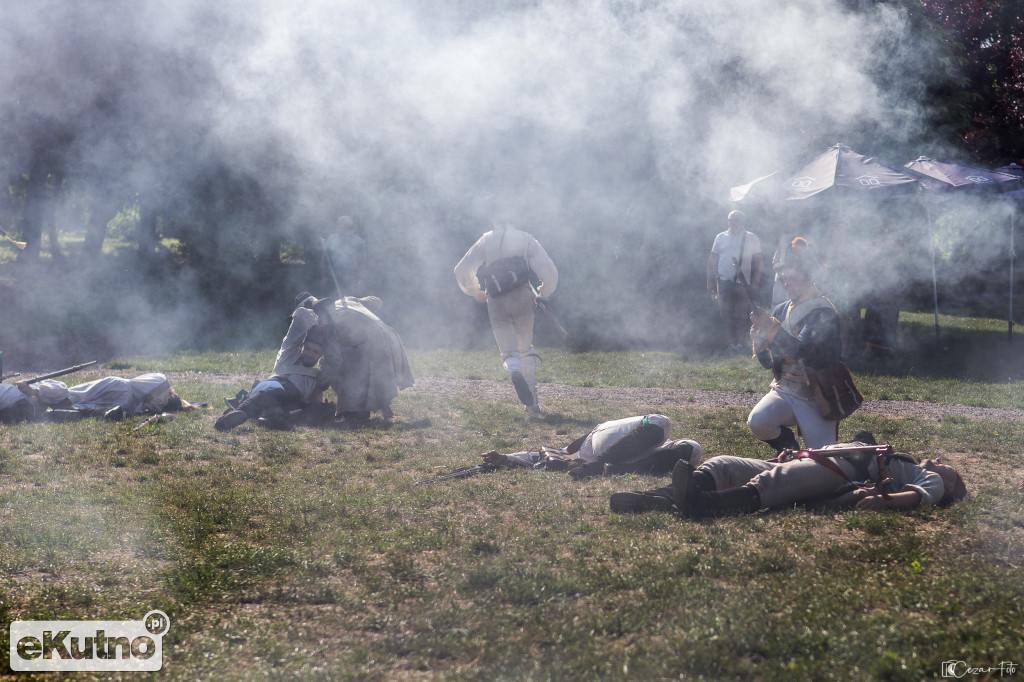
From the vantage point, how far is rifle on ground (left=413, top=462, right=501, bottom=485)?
5.32 metres

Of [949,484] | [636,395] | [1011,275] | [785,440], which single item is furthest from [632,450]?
[1011,275]

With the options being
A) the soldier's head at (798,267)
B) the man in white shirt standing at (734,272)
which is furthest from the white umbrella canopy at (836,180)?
the soldier's head at (798,267)

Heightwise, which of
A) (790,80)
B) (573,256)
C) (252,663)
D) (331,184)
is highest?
A: (790,80)

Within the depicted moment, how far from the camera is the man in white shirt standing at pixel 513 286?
7477mm

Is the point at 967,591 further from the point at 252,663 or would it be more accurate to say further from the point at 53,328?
the point at 53,328

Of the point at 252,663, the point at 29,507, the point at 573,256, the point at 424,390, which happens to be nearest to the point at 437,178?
the point at 573,256

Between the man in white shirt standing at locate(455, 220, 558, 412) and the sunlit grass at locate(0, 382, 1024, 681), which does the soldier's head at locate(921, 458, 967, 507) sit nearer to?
the sunlit grass at locate(0, 382, 1024, 681)

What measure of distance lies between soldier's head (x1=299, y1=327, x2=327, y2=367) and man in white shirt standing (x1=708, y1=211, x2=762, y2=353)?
535cm

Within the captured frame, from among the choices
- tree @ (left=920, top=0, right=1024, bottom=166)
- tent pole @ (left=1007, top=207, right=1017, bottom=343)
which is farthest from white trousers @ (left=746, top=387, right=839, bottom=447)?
tree @ (left=920, top=0, right=1024, bottom=166)

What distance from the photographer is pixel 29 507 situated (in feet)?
15.5

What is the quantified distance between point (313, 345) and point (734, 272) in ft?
19.3

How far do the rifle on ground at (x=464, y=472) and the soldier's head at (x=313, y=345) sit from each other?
2371 mm

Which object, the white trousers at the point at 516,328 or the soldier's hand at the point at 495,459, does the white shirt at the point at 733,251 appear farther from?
the soldier's hand at the point at 495,459

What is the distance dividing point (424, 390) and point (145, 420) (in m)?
2.85
